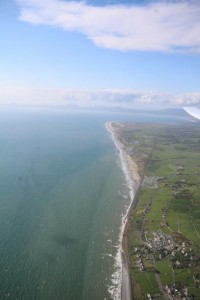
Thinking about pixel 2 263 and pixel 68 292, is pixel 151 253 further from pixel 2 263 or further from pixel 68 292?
pixel 2 263

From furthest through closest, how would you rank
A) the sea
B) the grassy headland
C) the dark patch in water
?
the dark patch in water → the grassy headland → the sea

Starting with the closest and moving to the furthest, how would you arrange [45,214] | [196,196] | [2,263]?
1. [2,263]
2. [45,214]
3. [196,196]

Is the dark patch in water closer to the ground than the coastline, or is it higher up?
higher up

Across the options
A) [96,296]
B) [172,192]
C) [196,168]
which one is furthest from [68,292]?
[196,168]

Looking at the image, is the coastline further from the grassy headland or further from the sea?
the sea

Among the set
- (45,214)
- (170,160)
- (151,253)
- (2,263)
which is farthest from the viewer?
(170,160)

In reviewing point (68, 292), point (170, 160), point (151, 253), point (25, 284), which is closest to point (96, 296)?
point (68, 292)

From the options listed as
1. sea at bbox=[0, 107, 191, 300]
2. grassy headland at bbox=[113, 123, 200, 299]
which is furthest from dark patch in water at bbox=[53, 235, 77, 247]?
grassy headland at bbox=[113, 123, 200, 299]

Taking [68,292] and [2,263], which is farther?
[2,263]
